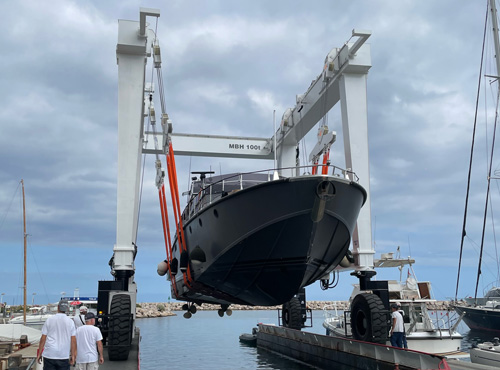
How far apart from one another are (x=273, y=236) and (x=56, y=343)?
13.8 ft

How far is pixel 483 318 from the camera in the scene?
29453 mm

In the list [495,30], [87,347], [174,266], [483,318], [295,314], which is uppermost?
[495,30]

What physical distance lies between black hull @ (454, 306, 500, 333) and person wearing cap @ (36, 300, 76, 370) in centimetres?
2642

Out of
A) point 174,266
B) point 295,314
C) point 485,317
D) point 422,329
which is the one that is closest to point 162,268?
point 174,266

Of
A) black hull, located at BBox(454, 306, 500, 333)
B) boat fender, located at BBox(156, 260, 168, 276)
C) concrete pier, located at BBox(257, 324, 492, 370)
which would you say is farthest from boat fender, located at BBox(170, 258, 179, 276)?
black hull, located at BBox(454, 306, 500, 333)

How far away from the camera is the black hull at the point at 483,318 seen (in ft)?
92.7

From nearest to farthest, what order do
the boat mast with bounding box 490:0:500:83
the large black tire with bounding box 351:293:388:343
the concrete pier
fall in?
the concrete pier → the large black tire with bounding box 351:293:388:343 → the boat mast with bounding box 490:0:500:83

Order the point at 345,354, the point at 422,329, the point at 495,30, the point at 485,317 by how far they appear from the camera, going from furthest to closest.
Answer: the point at 485,317
the point at 495,30
the point at 422,329
the point at 345,354

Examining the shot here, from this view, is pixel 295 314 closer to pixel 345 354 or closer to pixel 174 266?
pixel 345 354

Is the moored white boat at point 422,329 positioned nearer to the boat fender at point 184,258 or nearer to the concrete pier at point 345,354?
the concrete pier at point 345,354

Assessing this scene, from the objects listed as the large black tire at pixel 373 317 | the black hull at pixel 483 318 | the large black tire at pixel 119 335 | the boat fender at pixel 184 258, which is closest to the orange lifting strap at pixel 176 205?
the boat fender at pixel 184 258

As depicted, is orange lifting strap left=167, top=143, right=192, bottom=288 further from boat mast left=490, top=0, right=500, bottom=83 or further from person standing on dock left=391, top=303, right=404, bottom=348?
boat mast left=490, top=0, right=500, bottom=83

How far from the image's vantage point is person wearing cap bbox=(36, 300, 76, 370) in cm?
530

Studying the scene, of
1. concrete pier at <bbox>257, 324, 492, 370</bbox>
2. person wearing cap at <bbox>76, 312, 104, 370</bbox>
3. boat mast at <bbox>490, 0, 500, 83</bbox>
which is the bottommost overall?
concrete pier at <bbox>257, 324, 492, 370</bbox>
